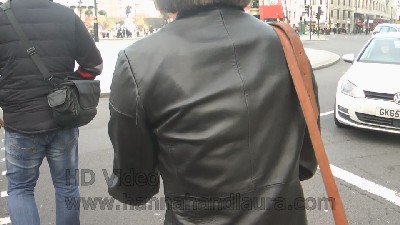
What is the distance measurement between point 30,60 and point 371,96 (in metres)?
4.90

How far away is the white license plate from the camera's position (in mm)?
5762

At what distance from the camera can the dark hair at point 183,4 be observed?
Answer: 4.60 ft

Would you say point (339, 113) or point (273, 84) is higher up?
point (273, 84)

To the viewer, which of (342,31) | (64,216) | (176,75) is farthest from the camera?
(342,31)

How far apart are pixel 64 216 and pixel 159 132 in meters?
1.77

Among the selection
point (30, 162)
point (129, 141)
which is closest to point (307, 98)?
point (129, 141)

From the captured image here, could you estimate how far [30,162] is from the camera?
259cm

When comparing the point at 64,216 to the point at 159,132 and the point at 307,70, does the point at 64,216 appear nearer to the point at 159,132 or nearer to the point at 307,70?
the point at 159,132

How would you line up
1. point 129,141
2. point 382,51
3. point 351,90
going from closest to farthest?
point 129,141 → point 351,90 → point 382,51

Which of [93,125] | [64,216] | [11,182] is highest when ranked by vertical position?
[11,182]

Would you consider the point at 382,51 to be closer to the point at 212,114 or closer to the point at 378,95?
the point at 378,95

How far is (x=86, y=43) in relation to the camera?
2.69 m

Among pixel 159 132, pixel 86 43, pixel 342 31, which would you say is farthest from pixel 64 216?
pixel 342 31

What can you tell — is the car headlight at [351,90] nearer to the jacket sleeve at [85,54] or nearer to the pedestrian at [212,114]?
the jacket sleeve at [85,54]
